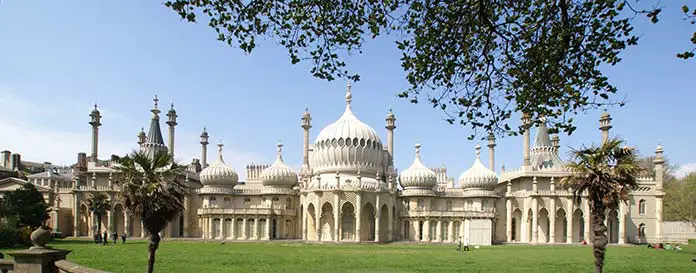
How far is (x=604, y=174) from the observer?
24.3 metres

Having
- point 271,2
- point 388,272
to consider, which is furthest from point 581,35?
point 388,272

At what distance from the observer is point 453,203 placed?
211ft

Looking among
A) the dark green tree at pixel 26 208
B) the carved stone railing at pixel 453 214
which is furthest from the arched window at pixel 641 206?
the dark green tree at pixel 26 208

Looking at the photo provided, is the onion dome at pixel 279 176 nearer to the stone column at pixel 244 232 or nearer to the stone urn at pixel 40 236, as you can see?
the stone column at pixel 244 232

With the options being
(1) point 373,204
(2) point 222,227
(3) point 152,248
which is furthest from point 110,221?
(3) point 152,248

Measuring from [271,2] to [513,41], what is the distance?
562cm

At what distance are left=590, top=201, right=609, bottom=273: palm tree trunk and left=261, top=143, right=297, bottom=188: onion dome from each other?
4399cm

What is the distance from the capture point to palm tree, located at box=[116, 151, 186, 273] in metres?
22.7

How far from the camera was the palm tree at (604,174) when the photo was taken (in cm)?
2400

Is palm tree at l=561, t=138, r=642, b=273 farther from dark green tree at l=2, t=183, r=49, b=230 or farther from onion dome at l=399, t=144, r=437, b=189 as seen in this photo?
dark green tree at l=2, t=183, r=49, b=230

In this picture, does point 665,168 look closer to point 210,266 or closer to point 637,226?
point 637,226

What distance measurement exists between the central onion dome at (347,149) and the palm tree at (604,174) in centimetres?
3725

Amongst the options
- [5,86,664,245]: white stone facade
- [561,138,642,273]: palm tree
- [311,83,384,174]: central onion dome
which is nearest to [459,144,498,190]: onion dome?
[5,86,664,245]: white stone facade

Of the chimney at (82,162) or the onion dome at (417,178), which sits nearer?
the onion dome at (417,178)
